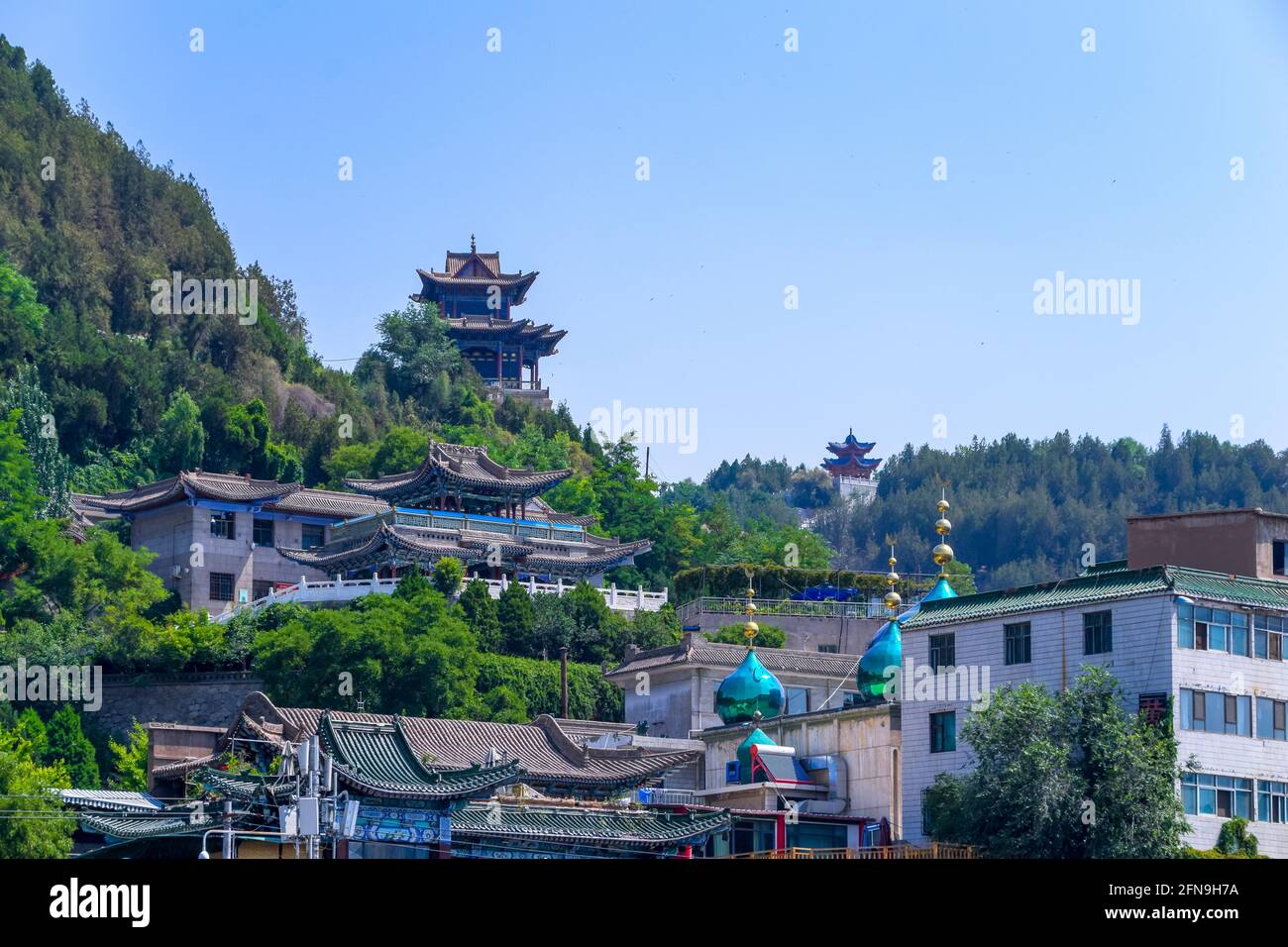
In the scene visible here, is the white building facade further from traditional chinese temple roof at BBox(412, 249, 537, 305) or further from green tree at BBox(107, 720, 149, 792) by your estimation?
traditional chinese temple roof at BBox(412, 249, 537, 305)

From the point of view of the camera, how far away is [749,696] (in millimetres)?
53812

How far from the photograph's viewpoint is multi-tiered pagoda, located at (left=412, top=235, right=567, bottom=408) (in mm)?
121938

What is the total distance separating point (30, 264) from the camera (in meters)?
104

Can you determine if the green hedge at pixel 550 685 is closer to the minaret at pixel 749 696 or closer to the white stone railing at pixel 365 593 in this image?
the white stone railing at pixel 365 593

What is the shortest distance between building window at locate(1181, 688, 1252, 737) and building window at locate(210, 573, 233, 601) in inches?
1673

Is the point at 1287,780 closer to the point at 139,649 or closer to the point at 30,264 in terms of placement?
the point at 139,649

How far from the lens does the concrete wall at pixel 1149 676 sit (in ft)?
139

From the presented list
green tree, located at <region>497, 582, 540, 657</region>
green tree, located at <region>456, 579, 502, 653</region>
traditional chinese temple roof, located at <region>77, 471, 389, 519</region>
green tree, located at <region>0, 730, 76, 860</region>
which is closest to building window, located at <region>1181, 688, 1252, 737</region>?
green tree, located at <region>0, 730, 76, 860</region>

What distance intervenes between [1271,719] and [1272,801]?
162 centimetres

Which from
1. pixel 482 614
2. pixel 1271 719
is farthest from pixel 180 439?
pixel 1271 719

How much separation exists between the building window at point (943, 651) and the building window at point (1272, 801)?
274 inches

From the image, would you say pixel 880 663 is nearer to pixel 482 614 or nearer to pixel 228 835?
pixel 482 614

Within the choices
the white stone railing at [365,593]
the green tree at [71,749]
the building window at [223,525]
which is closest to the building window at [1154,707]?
the green tree at [71,749]
